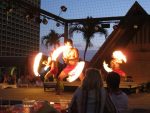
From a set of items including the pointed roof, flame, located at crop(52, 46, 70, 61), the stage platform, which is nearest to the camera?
flame, located at crop(52, 46, 70, 61)

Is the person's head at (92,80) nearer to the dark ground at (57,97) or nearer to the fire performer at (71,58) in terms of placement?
the dark ground at (57,97)

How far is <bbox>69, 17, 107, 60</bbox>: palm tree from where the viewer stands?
1699cm

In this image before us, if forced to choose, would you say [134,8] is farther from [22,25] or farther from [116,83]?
[116,83]

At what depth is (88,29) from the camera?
20047mm

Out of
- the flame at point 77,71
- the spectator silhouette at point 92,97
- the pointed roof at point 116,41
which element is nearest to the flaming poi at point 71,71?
the flame at point 77,71

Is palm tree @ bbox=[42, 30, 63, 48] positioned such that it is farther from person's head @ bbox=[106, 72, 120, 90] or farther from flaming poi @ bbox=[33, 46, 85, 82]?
person's head @ bbox=[106, 72, 120, 90]

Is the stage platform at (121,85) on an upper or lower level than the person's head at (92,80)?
lower

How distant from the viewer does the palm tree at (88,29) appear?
1699cm

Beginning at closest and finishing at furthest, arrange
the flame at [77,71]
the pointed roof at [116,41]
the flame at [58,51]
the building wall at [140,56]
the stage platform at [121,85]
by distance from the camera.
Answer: the flame at [77,71] → the flame at [58,51] → the stage platform at [121,85] → the pointed roof at [116,41] → the building wall at [140,56]

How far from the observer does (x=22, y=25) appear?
21438mm

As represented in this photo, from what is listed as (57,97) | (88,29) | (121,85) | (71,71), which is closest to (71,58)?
(71,71)

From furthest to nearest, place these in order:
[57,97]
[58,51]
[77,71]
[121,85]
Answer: [121,85] → [57,97] → [58,51] → [77,71]

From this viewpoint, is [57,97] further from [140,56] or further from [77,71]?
[140,56]

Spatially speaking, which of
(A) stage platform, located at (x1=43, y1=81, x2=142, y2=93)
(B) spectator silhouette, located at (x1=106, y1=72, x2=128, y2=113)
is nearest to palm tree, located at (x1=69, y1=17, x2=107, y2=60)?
(A) stage platform, located at (x1=43, y1=81, x2=142, y2=93)
